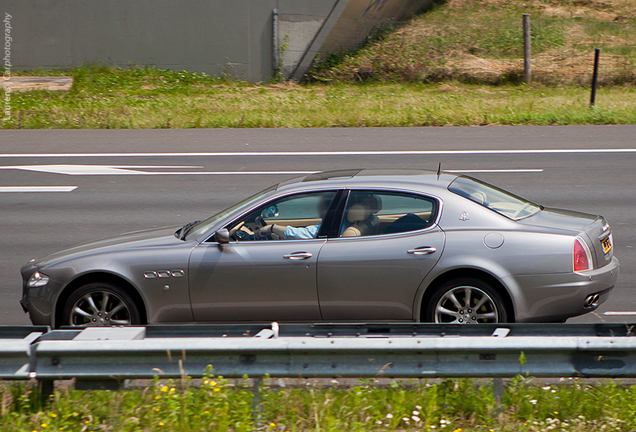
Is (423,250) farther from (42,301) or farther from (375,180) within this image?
(42,301)

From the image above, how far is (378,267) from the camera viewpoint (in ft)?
19.5

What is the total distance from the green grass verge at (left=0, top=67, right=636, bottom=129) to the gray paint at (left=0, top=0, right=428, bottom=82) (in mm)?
817

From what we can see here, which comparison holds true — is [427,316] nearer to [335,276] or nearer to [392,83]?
[335,276]

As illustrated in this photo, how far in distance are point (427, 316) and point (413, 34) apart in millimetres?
24371

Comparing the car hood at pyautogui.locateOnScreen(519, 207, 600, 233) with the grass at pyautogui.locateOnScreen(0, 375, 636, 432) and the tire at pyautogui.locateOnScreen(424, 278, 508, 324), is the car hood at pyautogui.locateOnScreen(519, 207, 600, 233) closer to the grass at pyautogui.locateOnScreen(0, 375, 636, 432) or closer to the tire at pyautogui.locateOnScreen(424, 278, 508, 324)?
the tire at pyautogui.locateOnScreen(424, 278, 508, 324)

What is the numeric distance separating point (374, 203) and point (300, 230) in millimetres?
687

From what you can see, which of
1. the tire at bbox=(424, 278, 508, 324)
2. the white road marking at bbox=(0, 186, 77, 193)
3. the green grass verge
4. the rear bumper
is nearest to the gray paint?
the green grass verge

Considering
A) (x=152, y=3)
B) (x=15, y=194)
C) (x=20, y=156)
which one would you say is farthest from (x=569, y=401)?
(x=152, y=3)

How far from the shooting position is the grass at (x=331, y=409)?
4.45 meters

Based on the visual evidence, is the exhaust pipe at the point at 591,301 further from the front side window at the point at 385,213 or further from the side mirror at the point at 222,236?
the side mirror at the point at 222,236

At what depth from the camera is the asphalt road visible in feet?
34.7

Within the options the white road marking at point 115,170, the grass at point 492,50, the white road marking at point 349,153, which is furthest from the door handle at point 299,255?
the grass at point 492,50

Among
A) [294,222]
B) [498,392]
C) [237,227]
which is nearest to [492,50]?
[294,222]

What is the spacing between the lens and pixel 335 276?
19.6 ft
